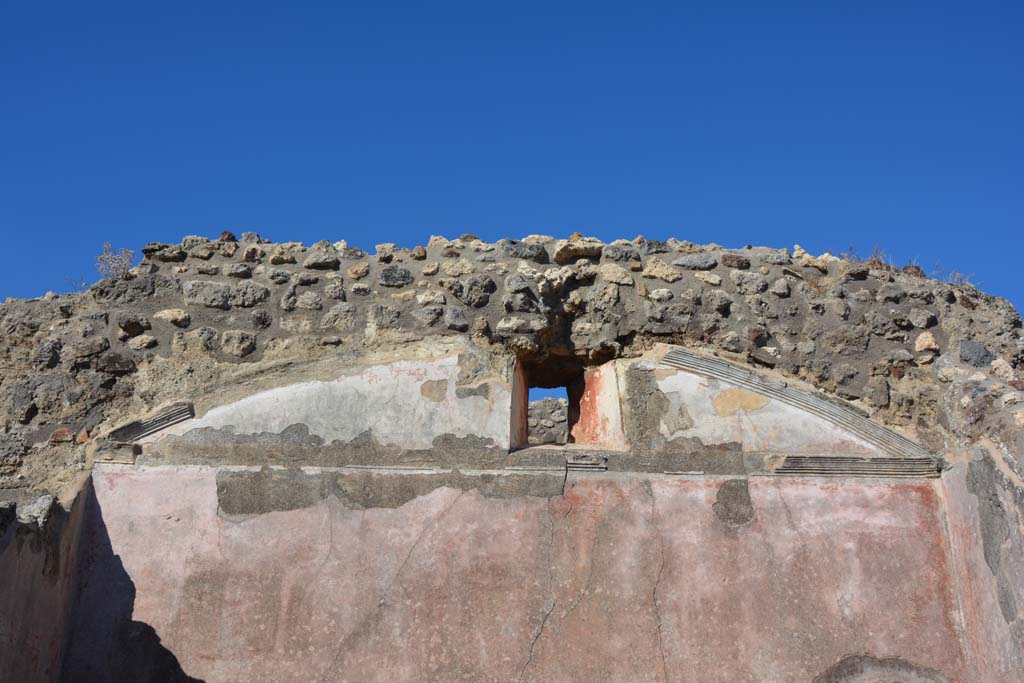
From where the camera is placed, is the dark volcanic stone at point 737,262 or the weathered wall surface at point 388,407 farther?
the dark volcanic stone at point 737,262

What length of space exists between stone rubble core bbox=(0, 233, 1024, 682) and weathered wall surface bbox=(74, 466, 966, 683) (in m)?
0.01

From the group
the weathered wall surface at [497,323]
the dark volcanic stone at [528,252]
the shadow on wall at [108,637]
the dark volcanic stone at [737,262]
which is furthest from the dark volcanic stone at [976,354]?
the shadow on wall at [108,637]

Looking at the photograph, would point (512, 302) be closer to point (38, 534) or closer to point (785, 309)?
point (785, 309)

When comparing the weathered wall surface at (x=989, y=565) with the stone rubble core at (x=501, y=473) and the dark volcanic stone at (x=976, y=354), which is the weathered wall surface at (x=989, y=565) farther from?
the dark volcanic stone at (x=976, y=354)

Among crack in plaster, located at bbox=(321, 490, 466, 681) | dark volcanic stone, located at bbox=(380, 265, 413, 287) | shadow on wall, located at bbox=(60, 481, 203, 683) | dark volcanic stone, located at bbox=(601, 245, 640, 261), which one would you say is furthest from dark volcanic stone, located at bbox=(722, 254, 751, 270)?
shadow on wall, located at bbox=(60, 481, 203, 683)

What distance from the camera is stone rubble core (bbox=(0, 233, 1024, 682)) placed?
15.1 feet

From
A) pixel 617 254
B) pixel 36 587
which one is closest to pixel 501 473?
pixel 617 254

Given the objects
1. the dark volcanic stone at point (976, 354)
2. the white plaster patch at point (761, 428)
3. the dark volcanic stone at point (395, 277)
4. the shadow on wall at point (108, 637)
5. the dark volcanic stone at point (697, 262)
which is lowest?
the shadow on wall at point (108, 637)

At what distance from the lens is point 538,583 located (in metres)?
4.76

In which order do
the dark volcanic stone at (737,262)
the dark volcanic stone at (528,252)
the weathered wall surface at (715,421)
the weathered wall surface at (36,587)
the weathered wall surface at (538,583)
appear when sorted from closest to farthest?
the weathered wall surface at (36,587)
the weathered wall surface at (538,583)
the weathered wall surface at (715,421)
the dark volcanic stone at (528,252)
the dark volcanic stone at (737,262)

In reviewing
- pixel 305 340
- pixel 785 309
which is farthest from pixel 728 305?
pixel 305 340

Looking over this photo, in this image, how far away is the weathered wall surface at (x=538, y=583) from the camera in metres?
4.59

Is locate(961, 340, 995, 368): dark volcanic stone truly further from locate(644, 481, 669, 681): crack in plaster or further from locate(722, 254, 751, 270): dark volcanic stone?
locate(644, 481, 669, 681): crack in plaster

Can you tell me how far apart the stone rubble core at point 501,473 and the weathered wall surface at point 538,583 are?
1cm
